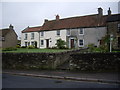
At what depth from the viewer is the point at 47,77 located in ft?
28.8

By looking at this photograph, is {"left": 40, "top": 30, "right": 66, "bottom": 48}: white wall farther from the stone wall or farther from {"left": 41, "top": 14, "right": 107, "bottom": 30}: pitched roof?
the stone wall

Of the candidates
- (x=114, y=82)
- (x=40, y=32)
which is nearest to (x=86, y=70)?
(x=114, y=82)

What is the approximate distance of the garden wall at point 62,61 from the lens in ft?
31.5

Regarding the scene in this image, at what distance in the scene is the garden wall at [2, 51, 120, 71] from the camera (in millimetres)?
9609

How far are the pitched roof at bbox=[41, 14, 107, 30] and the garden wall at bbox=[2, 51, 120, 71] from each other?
17.9 metres

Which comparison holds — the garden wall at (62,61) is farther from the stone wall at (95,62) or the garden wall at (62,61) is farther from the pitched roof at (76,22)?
the pitched roof at (76,22)

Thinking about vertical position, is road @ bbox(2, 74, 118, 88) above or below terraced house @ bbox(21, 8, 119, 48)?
below

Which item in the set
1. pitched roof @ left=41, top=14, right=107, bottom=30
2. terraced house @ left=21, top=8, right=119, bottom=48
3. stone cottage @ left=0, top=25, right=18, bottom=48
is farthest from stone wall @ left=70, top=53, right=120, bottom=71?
stone cottage @ left=0, top=25, right=18, bottom=48

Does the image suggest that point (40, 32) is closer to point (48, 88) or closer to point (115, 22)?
point (115, 22)

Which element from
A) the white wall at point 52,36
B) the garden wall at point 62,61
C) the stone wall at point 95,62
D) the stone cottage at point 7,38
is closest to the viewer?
the stone wall at point 95,62

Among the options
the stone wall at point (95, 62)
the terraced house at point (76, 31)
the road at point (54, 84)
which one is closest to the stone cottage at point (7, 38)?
the terraced house at point (76, 31)

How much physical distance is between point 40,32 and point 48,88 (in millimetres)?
31785

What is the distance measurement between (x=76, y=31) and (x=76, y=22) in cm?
297

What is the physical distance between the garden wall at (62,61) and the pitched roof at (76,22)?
703 inches
